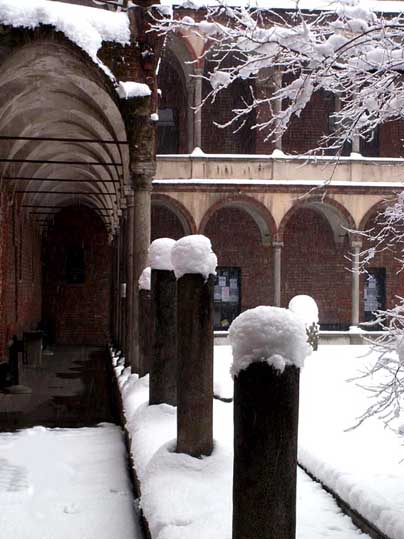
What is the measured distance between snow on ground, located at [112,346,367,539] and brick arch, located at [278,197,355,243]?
1331 centimetres

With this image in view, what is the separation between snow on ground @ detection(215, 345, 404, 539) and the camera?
13.3 feet

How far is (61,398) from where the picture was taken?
33.0 feet

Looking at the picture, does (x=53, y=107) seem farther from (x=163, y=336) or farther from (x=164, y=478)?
(x=164, y=478)

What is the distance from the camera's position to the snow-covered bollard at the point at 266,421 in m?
2.71

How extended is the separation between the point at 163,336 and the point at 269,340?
329 cm

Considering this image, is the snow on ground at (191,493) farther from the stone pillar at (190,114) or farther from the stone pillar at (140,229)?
the stone pillar at (190,114)

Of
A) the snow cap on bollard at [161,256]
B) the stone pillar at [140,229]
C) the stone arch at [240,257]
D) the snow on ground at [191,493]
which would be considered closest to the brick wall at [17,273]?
the stone pillar at [140,229]

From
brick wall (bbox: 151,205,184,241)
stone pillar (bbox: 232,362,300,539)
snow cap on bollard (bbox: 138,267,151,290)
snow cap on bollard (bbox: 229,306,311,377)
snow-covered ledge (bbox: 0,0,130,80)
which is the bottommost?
stone pillar (bbox: 232,362,300,539)

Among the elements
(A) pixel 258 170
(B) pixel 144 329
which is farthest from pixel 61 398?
(A) pixel 258 170

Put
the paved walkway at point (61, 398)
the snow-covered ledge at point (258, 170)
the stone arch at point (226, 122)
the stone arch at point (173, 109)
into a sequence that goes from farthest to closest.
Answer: the stone arch at point (226, 122), the stone arch at point (173, 109), the snow-covered ledge at point (258, 170), the paved walkway at point (61, 398)

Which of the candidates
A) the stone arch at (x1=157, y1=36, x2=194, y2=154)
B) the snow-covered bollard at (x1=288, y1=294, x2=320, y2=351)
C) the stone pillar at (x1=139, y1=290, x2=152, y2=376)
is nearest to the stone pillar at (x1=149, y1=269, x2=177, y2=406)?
the stone pillar at (x1=139, y1=290, x2=152, y2=376)

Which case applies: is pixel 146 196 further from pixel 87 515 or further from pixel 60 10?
pixel 87 515

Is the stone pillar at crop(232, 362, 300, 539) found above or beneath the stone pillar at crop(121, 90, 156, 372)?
beneath

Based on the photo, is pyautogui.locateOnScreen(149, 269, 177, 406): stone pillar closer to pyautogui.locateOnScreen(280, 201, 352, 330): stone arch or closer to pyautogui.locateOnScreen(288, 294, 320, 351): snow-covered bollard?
pyautogui.locateOnScreen(288, 294, 320, 351): snow-covered bollard
